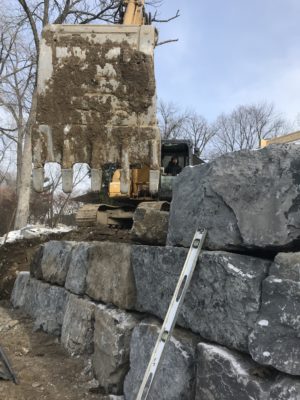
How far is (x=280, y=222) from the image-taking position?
2252 mm

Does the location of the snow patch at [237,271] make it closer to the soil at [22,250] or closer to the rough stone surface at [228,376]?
the rough stone surface at [228,376]

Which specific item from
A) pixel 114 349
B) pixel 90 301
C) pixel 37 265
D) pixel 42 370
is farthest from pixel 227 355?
pixel 37 265

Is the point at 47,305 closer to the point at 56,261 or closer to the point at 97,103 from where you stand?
the point at 56,261

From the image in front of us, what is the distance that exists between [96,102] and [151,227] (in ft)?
4.53

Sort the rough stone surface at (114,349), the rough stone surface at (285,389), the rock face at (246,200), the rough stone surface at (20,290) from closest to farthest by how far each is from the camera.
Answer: the rough stone surface at (285,389) < the rock face at (246,200) < the rough stone surface at (114,349) < the rough stone surface at (20,290)

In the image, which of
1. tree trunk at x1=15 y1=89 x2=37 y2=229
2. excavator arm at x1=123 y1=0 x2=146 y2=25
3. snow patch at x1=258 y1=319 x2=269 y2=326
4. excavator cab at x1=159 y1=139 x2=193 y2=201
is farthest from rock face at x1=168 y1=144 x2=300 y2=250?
tree trunk at x1=15 y1=89 x2=37 y2=229

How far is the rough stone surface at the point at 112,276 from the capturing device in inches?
142

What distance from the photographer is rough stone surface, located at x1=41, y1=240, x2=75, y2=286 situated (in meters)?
5.45

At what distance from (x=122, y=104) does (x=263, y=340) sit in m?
2.60

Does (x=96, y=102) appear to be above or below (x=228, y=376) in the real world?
above

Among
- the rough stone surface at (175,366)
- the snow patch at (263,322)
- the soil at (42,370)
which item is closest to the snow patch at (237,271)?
the snow patch at (263,322)

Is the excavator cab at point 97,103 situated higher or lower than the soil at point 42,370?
higher

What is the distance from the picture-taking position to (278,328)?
210cm

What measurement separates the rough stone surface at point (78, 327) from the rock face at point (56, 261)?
567mm
